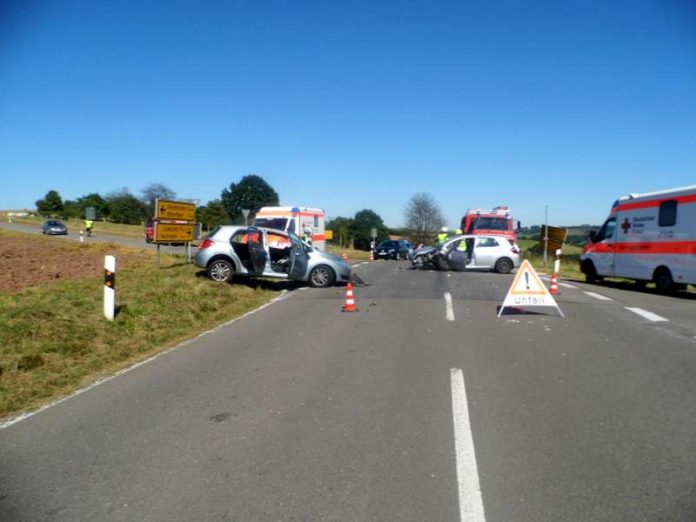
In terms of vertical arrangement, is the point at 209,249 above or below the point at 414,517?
above

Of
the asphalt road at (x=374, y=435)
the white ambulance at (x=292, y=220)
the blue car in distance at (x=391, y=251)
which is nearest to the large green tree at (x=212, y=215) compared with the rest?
the blue car in distance at (x=391, y=251)

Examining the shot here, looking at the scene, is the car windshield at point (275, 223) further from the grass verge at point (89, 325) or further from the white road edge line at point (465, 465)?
the white road edge line at point (465, 465)

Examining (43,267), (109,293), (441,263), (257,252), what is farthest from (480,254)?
(109,293)

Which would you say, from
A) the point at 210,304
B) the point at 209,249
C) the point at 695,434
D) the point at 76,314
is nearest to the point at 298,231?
the point at 209,249

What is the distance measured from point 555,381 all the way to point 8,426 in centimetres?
545

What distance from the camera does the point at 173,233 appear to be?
17406 mm

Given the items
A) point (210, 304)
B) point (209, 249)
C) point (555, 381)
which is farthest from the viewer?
point (209, 249)

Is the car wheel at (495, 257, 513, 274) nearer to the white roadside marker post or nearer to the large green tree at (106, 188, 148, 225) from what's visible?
the white roadside marker post

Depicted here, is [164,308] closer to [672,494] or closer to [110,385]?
[110,385]

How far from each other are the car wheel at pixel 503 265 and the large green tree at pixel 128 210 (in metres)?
89.2

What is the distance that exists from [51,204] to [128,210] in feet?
40.5

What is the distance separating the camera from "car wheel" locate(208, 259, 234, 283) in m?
15.8

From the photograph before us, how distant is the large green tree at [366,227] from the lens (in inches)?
3487

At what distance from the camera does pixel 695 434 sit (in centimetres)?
478
